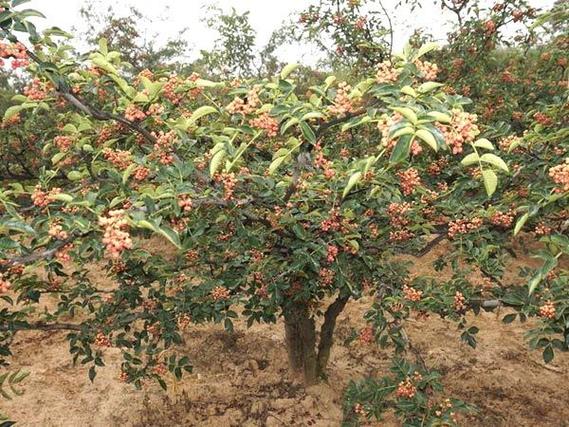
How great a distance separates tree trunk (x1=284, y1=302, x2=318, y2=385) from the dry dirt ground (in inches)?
7.2

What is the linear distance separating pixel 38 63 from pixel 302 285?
2363mm

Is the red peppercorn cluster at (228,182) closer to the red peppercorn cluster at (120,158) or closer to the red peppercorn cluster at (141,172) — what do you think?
the red peppercorn cluster at (141,172)

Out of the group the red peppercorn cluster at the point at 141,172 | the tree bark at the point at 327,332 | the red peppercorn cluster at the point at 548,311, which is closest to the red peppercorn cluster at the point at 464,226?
the red peppercorn cluster at the point at 548,311

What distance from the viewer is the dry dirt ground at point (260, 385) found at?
15.6 ft

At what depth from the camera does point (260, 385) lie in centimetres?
523

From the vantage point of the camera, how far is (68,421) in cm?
480

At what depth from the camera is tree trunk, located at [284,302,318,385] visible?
184 inches

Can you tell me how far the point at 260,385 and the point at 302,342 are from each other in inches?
31.7

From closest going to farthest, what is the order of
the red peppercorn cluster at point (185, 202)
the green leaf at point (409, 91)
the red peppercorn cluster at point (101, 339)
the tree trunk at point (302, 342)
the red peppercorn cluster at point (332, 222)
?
the green leaf at point (409, 91), the red peppercorn cluster at point (185, 202), the red peppercorn cluster at point (332, 222), the red peppercorn cluster at point (101, 339), the tree trunk at point (302, 342)

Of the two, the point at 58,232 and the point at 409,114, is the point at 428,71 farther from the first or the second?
the point at 58,232

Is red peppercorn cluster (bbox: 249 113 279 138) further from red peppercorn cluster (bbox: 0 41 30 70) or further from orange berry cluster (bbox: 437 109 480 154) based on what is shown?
red peppercorn cluster (bbox: 0 41 30 70)

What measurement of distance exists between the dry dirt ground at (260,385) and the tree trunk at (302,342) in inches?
7.2

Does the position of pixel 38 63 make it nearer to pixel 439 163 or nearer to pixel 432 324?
pixel 439 163

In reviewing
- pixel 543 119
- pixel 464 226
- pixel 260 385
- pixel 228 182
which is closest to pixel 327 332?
pixel 260 385
